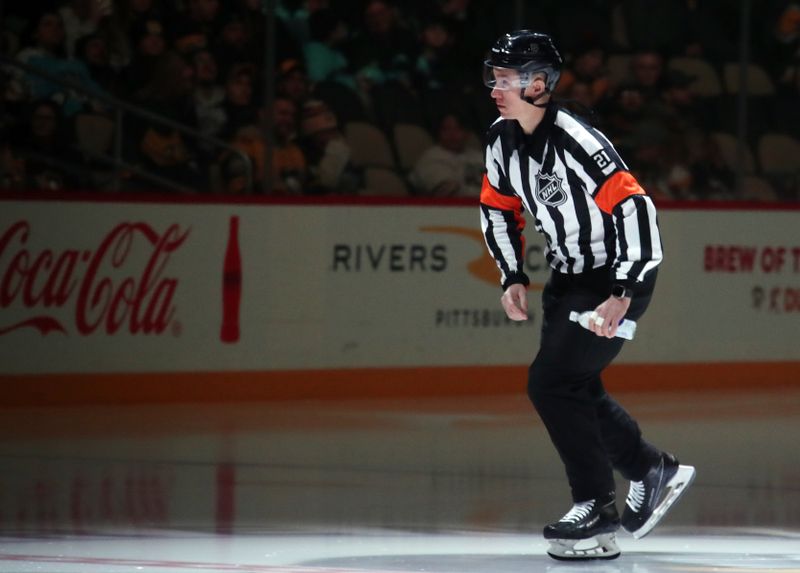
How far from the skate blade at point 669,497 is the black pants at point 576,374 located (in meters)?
0.27

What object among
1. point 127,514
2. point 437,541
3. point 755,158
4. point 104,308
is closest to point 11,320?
point 104,308

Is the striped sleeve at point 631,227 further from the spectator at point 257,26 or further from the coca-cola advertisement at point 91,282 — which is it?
the spectator at point 257,26

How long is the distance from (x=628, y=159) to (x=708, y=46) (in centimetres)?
108

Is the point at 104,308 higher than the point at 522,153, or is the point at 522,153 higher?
the point at 522,153

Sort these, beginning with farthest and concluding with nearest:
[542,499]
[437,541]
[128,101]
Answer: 1. [128,101]
2. [542,499]
3. [437,541]

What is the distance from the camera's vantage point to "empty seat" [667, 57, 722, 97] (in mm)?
13359

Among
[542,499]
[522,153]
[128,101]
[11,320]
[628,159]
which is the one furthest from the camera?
[628,159]

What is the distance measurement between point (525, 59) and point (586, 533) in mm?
1545

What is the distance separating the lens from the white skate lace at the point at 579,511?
594 centimetres

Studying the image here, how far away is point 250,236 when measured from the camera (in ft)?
35.9

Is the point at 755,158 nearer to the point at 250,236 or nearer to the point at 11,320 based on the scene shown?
the point at 250,236

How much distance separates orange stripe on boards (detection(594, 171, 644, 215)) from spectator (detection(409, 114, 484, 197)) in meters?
6.24

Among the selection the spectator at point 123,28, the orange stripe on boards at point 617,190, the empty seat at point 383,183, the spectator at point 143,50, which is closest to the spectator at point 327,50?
the empty seat at point 383,183

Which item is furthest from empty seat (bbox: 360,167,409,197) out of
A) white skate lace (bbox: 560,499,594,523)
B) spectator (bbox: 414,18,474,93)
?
white skate lace (bbox: 560,499,594,523)
